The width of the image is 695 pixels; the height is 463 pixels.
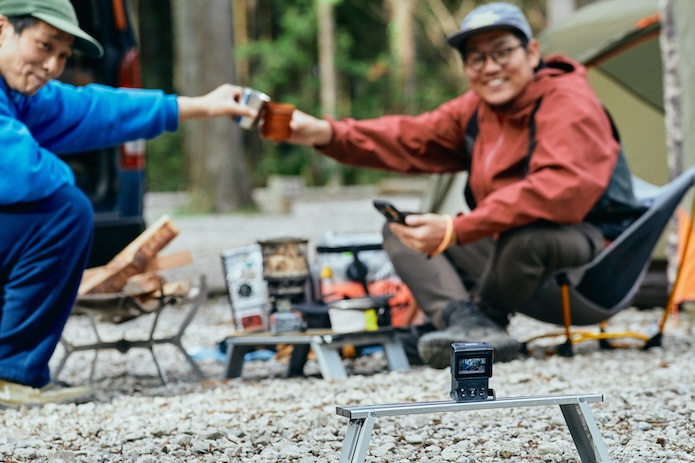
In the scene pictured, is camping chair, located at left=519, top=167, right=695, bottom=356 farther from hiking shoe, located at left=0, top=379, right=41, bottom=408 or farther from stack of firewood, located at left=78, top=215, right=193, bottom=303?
hiking shoe, located at left=0, top=379, right=41, bottom=408

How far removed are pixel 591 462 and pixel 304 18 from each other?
23.0m

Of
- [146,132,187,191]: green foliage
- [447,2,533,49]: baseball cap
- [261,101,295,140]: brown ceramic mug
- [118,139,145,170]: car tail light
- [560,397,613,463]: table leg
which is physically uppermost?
[447,2,533,49]: baseball cap

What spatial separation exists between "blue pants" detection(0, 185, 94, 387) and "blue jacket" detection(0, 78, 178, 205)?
7 centimetres

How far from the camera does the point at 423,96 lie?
941 inches

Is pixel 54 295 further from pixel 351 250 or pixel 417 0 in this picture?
pixel 417 0

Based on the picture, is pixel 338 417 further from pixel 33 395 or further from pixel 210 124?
pixel 210 124

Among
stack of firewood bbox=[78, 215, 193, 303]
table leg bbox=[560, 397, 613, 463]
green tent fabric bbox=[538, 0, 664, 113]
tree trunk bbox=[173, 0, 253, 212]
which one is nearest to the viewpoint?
table leg bbox=[560, 397, 613, 463]

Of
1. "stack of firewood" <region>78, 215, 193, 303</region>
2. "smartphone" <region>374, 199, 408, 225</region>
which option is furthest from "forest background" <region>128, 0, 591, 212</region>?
"smartphone" <region>374, 199, 408, 225</region>

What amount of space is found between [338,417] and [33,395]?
1023mm

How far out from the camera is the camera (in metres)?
2.30

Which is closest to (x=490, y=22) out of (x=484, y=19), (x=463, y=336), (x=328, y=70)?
(x=484, y=19)

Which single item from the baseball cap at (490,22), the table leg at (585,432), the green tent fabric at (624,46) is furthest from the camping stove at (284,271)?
the green tent fabric at (624,46)

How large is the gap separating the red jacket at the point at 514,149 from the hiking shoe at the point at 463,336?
307 millimetres

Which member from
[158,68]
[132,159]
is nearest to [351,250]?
[132,159]
